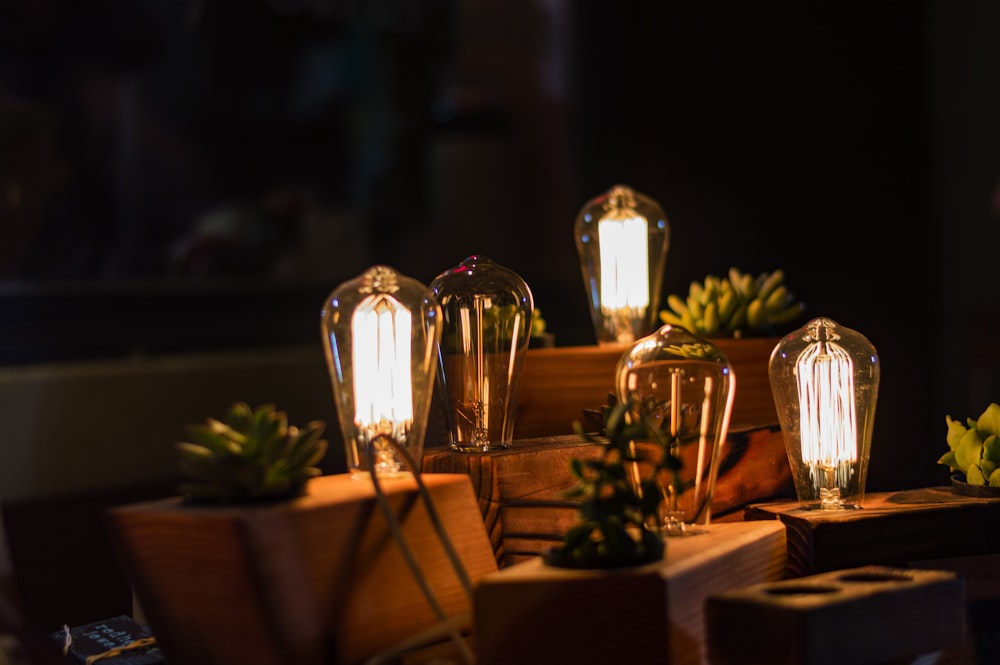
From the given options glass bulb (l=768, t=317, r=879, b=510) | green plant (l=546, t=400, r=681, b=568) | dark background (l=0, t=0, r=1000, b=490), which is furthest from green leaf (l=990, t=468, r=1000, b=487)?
dark background (l=0, t=0, r=1000, b=490)

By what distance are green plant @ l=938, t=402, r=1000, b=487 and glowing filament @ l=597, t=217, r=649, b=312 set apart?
1.57 ft

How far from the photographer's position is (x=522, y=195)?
13.7 ft

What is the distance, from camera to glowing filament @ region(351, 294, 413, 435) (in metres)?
1.10

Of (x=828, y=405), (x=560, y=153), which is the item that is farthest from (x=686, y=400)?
(x=560, y=153)

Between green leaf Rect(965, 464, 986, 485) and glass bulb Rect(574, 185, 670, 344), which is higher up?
glass bulb Rect(574, 185, 670, 344)

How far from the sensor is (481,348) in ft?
3.93

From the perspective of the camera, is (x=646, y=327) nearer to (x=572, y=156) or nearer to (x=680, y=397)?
(x=680, y=397)

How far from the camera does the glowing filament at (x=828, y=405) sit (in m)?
1.13

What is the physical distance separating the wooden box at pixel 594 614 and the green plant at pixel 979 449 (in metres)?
0.41

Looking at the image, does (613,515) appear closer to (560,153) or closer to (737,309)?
(737,309)

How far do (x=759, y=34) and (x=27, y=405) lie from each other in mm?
2464

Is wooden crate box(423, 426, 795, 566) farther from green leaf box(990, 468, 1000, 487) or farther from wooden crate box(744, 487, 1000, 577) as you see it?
green leaf box(990, 468, 1000, 487)

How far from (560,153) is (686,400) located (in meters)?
3.08

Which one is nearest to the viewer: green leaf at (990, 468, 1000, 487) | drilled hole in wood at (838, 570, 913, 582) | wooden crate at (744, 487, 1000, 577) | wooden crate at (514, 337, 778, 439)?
drilled hole in wood at (838, 570, 913, 582)
